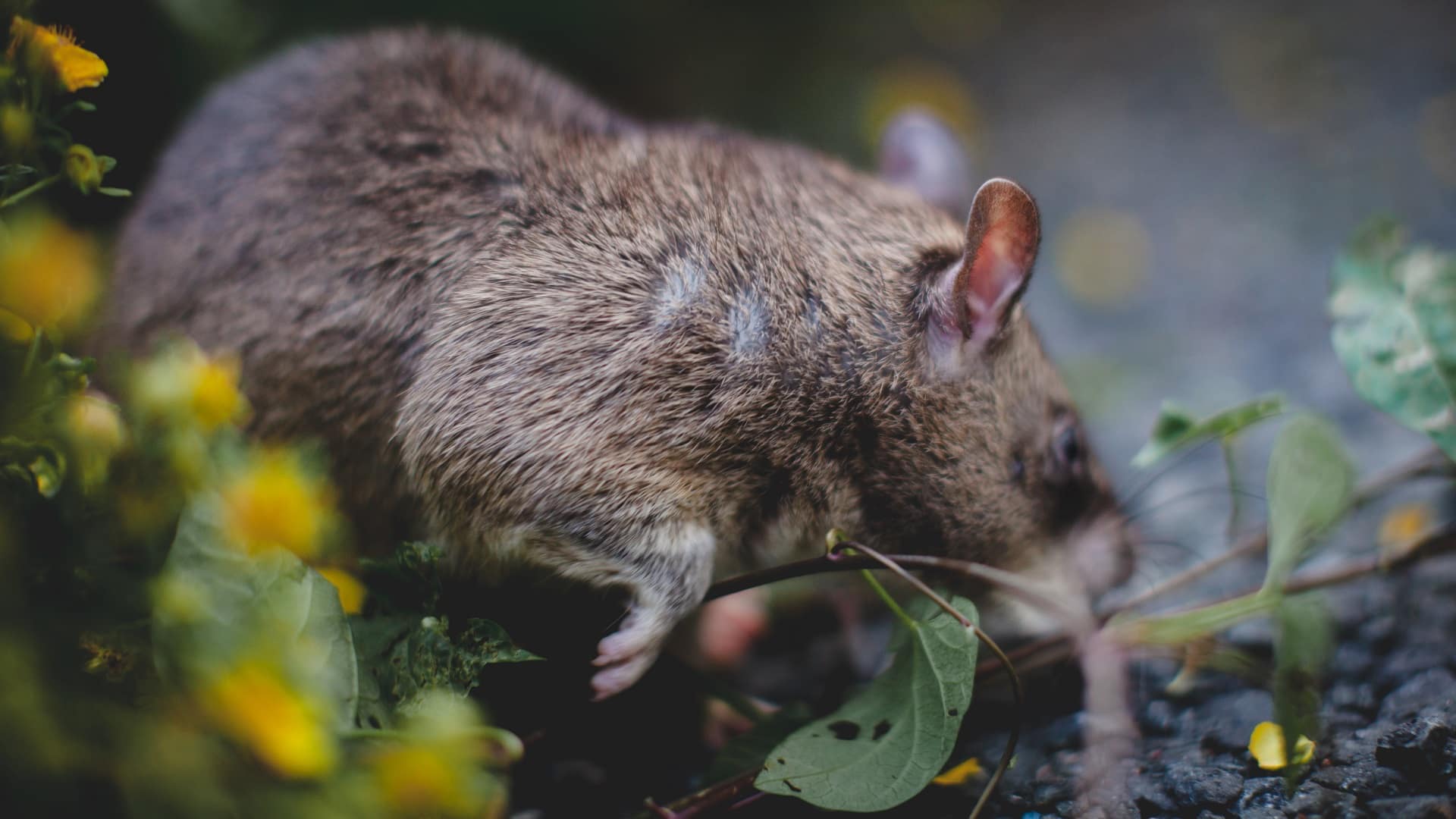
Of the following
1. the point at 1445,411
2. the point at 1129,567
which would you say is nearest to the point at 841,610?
the point at 1129,567

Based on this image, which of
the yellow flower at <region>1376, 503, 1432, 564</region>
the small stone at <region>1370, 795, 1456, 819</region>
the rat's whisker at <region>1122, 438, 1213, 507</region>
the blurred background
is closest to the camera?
the small stone at <region>1370, 795, 1456, 819</region>

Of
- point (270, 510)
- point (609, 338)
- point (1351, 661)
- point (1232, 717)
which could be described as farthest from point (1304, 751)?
point (270, 510)

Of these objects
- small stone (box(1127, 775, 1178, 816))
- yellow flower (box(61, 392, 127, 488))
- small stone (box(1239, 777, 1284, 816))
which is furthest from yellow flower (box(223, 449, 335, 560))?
small stone (box(1239, 777, 1284, 816))

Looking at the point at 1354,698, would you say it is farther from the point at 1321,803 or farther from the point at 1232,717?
the point at 1321,803

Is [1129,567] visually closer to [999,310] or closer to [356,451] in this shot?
[999,310]

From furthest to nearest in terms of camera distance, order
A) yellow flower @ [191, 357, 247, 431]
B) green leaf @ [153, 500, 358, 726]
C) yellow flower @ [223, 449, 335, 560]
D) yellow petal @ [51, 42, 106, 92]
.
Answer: yellow petal @ [51, 42, 106, 92], yellow flower @ [191, 357, 247, 431], yellow flower @ [223, 449, 335, 560], green leaf @ [153, 500, 358, 726]

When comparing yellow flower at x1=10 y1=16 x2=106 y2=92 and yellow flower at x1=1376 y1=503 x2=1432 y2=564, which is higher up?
yellow flower at x1=1376 y1=503 x2=1432 y2=564

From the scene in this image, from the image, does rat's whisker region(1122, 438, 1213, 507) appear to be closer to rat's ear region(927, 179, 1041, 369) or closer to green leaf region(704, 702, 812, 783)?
rat's ear region(927, 179, 1041, 369)
